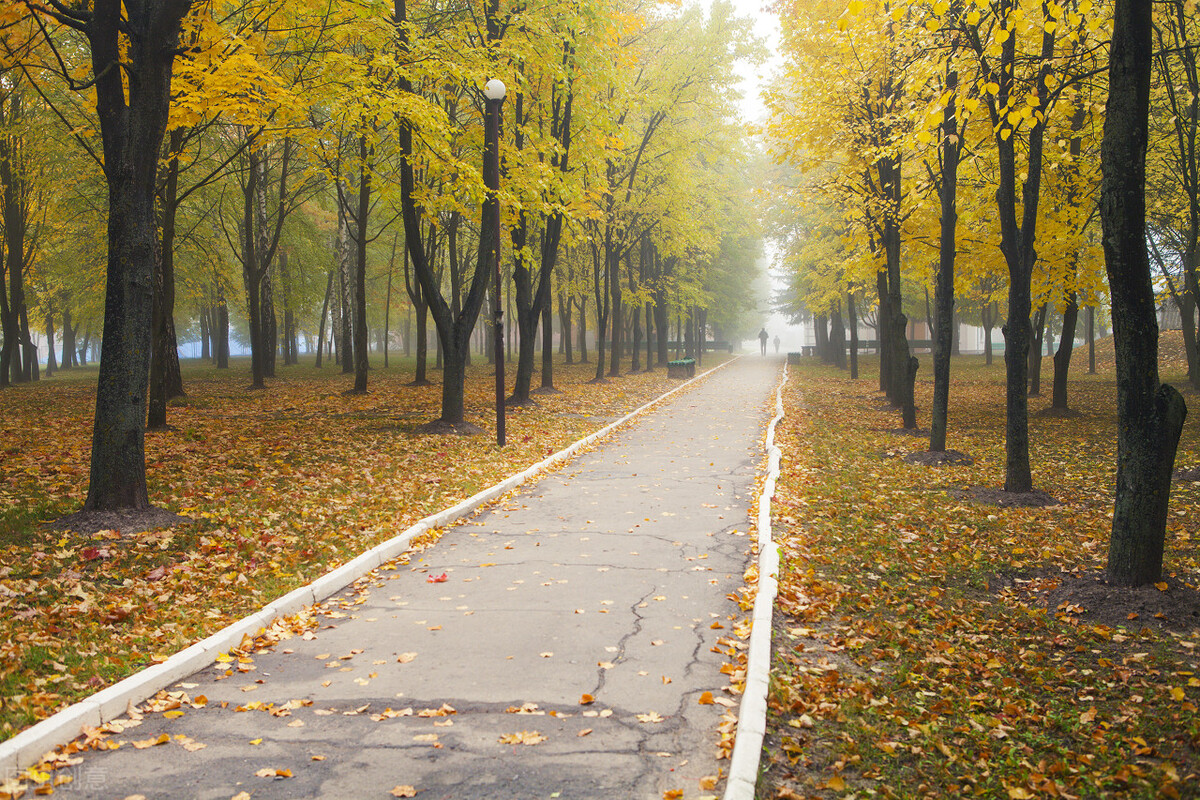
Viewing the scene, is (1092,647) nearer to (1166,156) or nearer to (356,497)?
(356,497)

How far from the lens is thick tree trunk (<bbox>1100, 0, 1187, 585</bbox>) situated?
5.74 m

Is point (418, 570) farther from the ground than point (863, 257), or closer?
closer

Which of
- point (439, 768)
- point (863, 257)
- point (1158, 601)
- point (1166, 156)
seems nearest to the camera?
point (439, 768)

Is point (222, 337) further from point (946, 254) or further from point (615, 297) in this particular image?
point (946, 254)

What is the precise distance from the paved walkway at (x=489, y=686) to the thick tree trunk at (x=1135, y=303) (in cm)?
315

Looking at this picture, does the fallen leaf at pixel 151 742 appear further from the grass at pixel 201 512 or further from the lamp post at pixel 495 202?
the lamp post at pixel 495 202

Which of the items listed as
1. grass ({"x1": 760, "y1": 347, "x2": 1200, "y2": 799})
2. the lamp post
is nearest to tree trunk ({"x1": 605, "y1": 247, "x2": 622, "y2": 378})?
the lamp post

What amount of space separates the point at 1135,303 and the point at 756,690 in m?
4.17

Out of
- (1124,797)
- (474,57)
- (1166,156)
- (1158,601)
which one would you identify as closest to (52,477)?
(474,57)

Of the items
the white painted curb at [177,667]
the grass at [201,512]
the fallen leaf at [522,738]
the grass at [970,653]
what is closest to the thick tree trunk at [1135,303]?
the grass at [970,653]

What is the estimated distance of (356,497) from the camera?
938 centimetres

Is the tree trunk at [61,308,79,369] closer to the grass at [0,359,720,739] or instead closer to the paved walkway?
the grass at [0,359,720,739]

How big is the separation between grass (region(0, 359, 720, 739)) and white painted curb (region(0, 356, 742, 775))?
0.67 ft

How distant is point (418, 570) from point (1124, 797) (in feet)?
17.6
